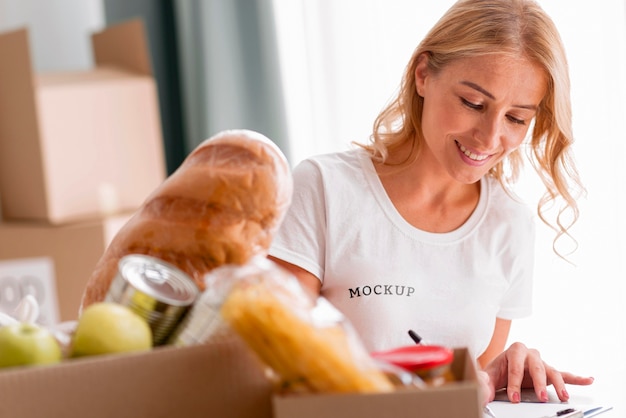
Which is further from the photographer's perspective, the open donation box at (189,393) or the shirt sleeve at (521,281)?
the shirt sleeve at (521,281)

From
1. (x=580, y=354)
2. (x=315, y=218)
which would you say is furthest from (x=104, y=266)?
(x=580, y=354)

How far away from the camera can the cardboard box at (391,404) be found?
69cm

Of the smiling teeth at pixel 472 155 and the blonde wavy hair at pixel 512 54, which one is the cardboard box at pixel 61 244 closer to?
the blonde wavy hair at pixel 512 54

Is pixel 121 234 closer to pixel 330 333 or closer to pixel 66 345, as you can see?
pixel 66 345

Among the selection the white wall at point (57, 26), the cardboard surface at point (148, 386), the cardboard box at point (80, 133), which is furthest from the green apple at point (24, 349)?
the white wall at point (57, 26)

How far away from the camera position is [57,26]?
333cm

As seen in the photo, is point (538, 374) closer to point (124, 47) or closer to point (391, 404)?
point (391, 404)

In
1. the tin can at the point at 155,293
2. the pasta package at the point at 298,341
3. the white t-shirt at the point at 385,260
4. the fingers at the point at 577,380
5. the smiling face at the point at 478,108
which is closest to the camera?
the pasta package at the point at 298,341

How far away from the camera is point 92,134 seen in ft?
9.16

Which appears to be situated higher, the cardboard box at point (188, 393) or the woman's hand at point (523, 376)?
the cardboard box at point (188, 393)

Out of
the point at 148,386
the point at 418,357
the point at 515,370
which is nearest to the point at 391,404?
the point at 418,357

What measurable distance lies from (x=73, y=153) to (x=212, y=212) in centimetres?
188

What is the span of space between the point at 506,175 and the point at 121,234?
0.92 metres

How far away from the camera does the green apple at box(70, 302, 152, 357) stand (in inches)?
30.0
